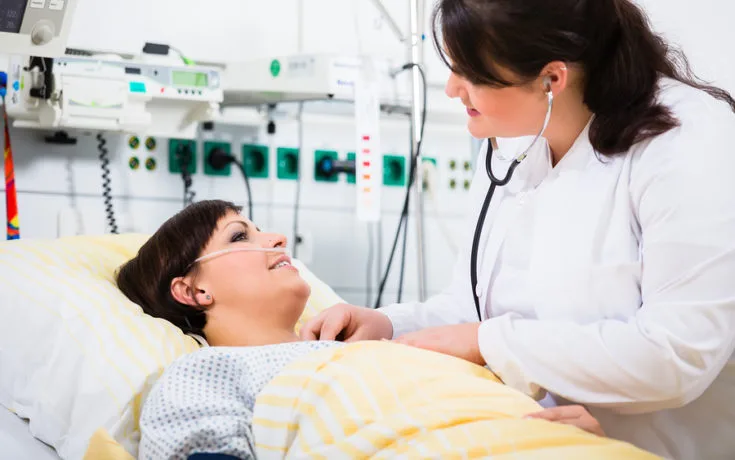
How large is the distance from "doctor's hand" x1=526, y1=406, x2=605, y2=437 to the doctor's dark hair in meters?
0.42

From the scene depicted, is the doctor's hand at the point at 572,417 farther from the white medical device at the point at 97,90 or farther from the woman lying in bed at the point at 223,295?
the white medical device at the point at 97,90

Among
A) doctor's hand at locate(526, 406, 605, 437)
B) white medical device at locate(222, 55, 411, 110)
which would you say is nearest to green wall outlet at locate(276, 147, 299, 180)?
white medical device at locate(222, 55, 411, 110)

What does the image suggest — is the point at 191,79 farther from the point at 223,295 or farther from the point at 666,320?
the point at 666,320

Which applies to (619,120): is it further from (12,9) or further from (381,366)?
(12,9)

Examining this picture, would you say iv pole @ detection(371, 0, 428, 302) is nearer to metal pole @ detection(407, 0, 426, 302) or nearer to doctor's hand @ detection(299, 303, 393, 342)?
metal pole @ detection(407, 0, 426, 302)

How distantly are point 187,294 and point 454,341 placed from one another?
0.62 meters

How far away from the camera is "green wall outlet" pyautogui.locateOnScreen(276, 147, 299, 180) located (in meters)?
3.01

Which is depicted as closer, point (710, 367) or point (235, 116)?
point (710, 367)

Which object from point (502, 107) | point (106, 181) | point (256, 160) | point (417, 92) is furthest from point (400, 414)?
point (256, 160)

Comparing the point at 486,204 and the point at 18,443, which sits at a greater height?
the point at 486,204

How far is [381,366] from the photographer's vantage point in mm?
1298

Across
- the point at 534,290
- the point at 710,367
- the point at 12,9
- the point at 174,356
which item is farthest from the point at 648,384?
the point at 12,9

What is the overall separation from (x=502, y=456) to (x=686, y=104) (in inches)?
24.7

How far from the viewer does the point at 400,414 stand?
3.94 feet
